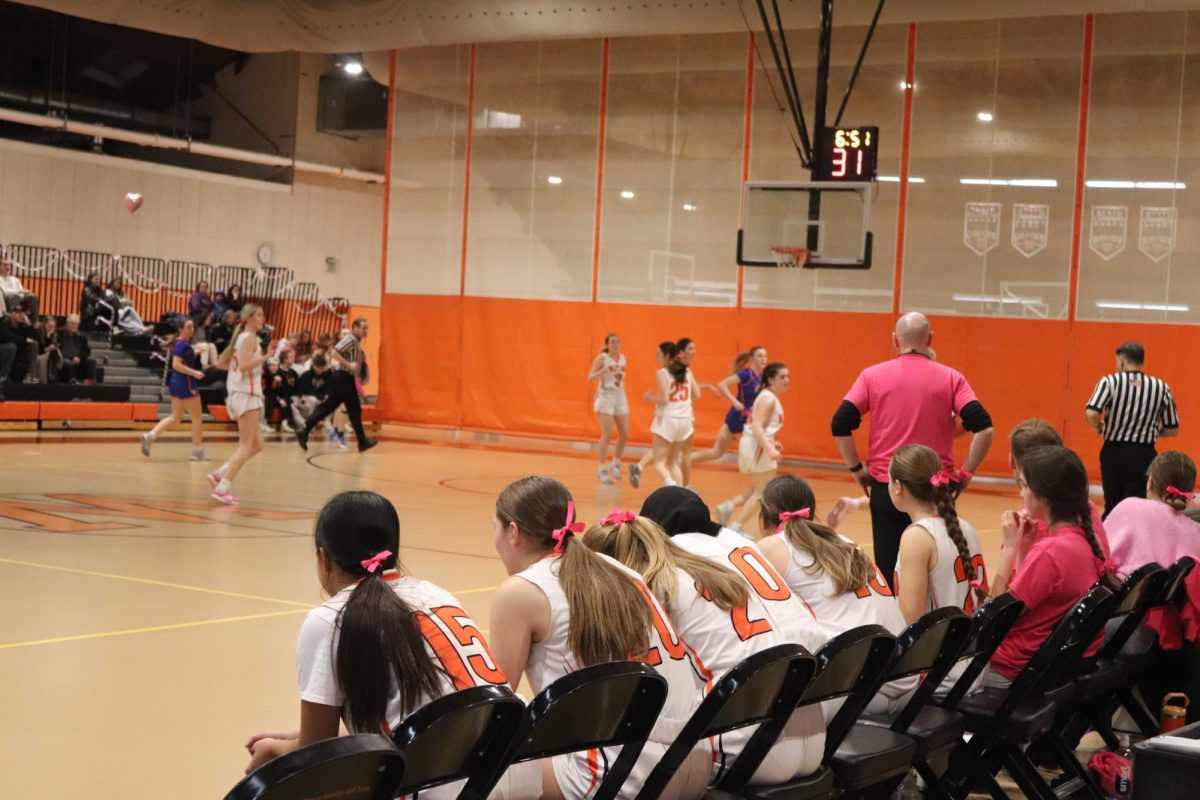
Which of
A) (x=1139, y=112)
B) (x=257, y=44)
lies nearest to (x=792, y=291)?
(x=1139, y=112)

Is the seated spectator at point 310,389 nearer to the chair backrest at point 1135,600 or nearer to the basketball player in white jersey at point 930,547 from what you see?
the basketball player in white jersey at point 930,547

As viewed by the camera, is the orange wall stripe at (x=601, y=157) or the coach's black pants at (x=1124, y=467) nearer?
the coach's black pants at (x=1124, y=467)

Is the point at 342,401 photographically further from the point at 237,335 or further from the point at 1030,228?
the point at 1030,228

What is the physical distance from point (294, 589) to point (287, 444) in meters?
11.6

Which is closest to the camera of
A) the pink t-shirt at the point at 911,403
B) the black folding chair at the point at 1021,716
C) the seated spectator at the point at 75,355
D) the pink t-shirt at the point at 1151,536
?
the black folding chair at the point at 1021,716

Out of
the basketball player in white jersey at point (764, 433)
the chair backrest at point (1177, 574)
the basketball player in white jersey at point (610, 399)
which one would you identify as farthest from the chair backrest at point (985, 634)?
the basketball player in white jersey at point (610, 399)

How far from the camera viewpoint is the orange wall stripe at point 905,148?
17.7 metres

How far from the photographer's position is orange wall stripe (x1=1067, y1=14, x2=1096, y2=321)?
55.3 ft

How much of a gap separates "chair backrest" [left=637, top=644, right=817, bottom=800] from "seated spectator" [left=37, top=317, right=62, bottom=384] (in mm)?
18541

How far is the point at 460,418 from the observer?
21141mm

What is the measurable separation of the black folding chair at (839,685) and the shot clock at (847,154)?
421 inches

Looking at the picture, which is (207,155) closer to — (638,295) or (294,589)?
(638,295)

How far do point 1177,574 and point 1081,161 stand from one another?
509 inches

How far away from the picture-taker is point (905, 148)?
17750 mm
